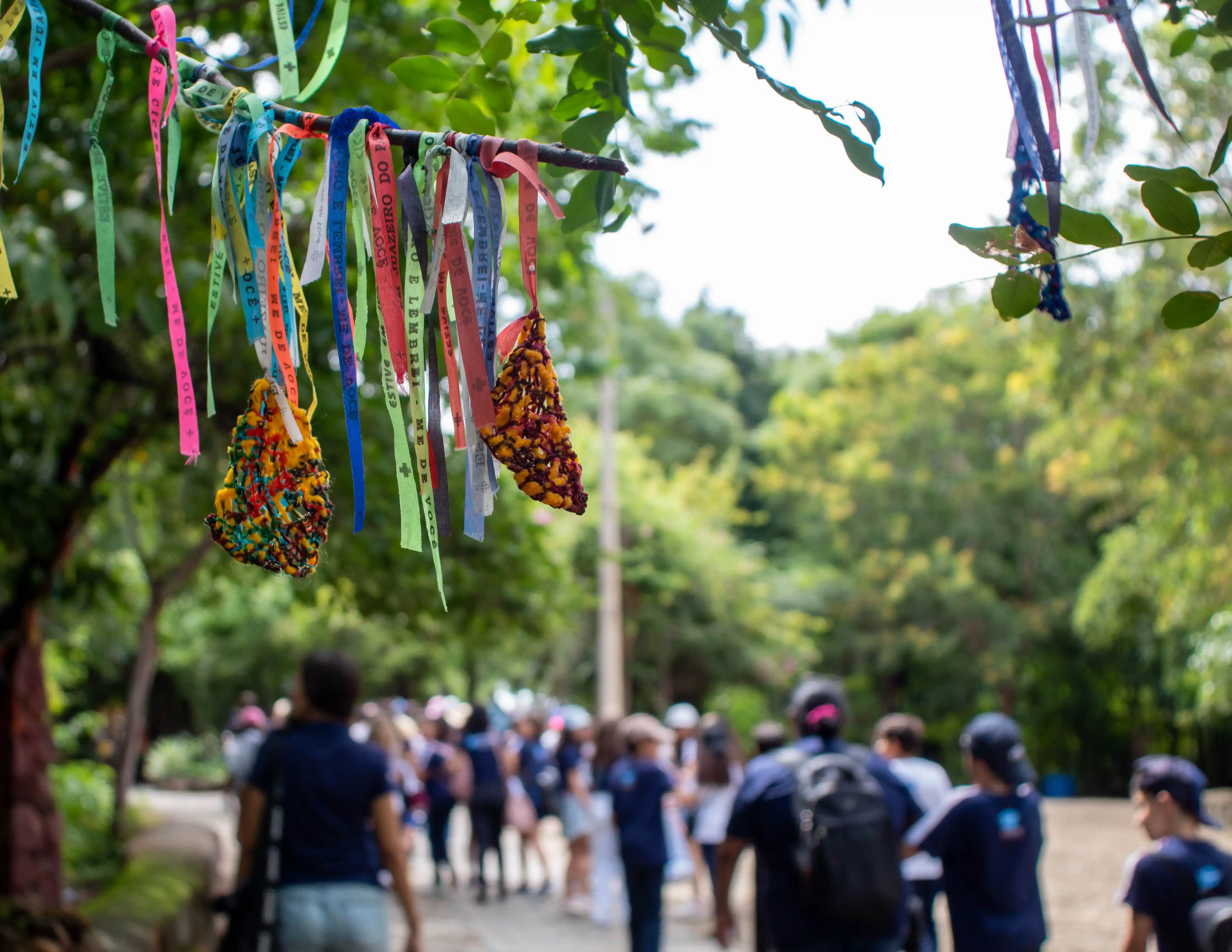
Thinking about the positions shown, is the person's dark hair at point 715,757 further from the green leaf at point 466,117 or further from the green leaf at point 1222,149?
the green leaf at point 1222,149

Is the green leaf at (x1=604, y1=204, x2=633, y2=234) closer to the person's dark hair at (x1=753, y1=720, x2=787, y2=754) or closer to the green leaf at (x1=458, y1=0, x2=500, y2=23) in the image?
the green leaf at (x1=458, y1=0, x2=500, y2=23)

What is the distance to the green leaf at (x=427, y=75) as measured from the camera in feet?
7.61

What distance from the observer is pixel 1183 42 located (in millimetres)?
2729

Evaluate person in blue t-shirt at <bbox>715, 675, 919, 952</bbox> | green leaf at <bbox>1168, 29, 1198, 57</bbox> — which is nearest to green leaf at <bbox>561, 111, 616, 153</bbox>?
green leaf at <bbox>1168, 29, 1198, 57</bbox>

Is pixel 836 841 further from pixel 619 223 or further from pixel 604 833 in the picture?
pixel 604 833

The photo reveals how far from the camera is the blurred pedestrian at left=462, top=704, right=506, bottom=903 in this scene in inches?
459

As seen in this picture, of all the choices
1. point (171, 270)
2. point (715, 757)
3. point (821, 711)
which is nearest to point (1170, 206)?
point (171, 270)

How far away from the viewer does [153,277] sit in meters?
4.43

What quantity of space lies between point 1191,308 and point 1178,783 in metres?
2.64

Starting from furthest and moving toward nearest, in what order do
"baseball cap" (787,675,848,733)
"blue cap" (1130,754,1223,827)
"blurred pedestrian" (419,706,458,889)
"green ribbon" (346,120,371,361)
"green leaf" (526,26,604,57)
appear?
"blurred pedestrian" (419,706,458,889)
"baseball cap" (787,675,848,733)
"blue cap" (1130,754,1223,827)
"green leaf" (526,26,604,57)
"green ribbon" (346,120,371,361)

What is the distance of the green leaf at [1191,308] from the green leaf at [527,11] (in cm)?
118

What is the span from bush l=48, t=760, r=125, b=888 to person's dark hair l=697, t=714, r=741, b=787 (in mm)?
4538

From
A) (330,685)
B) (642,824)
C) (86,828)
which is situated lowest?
(86,828)

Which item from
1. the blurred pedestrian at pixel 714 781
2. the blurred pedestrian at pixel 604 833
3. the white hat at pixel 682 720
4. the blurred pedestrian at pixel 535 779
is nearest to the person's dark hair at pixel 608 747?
the blurred pedestrian at pixel 604 833
